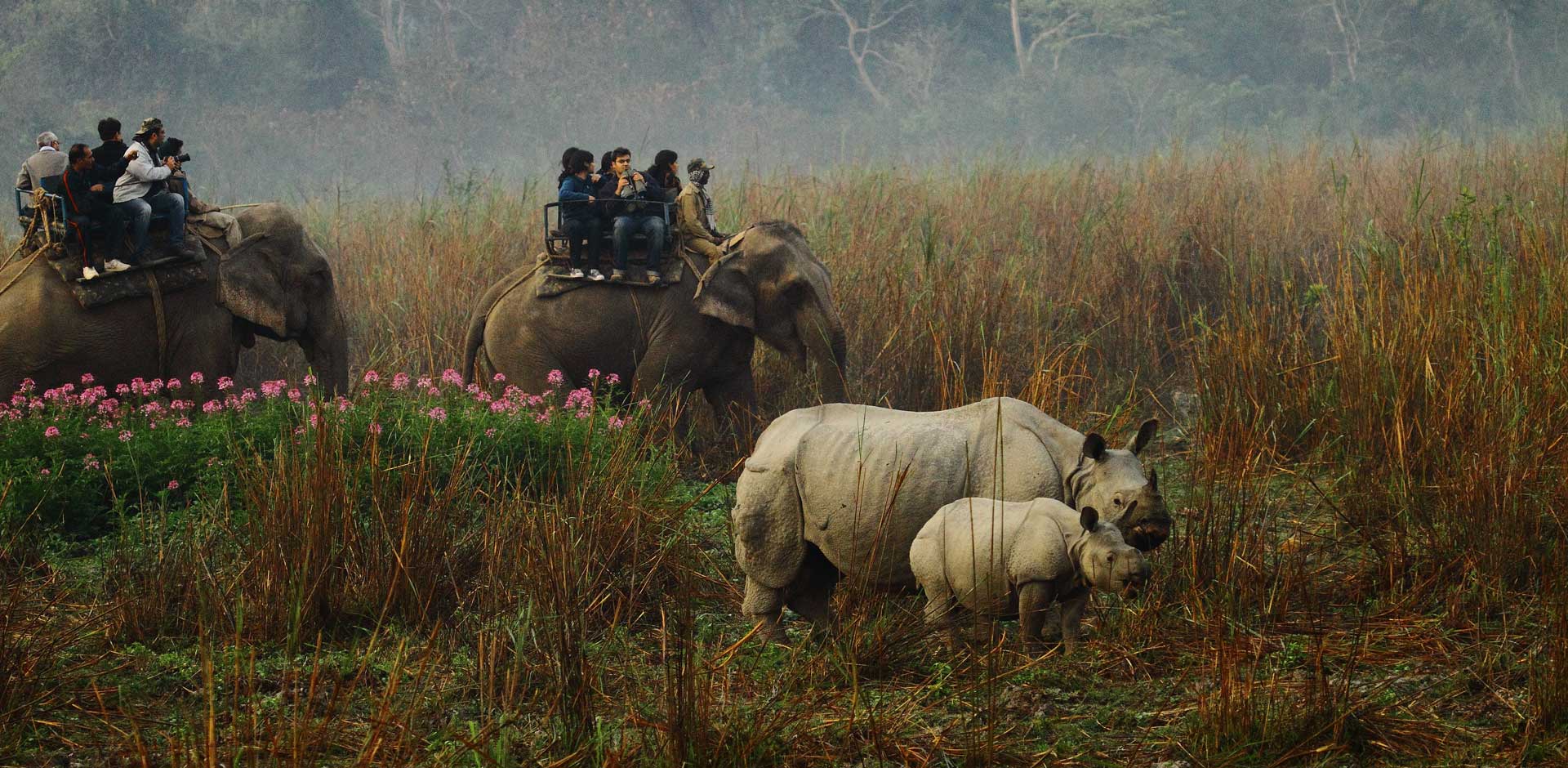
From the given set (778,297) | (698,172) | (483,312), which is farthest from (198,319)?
(778,297)

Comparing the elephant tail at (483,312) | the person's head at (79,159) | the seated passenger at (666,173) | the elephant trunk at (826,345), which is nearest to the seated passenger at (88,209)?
the person's head at (79,159)

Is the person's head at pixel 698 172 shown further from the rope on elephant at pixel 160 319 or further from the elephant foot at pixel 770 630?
the elephant foot at pixel 770 630

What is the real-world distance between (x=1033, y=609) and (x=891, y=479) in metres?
0.57

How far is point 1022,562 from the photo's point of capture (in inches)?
164

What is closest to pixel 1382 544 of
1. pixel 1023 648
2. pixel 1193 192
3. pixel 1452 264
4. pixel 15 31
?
pixel 1023 648

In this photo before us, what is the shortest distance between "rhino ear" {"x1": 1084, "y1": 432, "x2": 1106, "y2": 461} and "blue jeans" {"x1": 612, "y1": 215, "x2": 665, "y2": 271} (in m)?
4.14

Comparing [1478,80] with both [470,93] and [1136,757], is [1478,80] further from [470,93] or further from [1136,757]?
[1136,757]

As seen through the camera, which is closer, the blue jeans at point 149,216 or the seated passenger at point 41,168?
the blue jeans at point 149,216

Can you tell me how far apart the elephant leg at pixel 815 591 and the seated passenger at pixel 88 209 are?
14.7ft

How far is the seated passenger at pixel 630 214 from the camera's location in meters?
8.23

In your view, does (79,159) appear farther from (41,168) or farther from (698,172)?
(698,172)

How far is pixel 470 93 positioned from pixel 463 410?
96.9 feet

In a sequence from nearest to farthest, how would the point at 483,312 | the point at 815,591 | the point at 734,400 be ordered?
the point at 815,591 → the point at 734,400 → the point at 483,312

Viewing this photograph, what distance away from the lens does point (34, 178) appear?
313 inches
